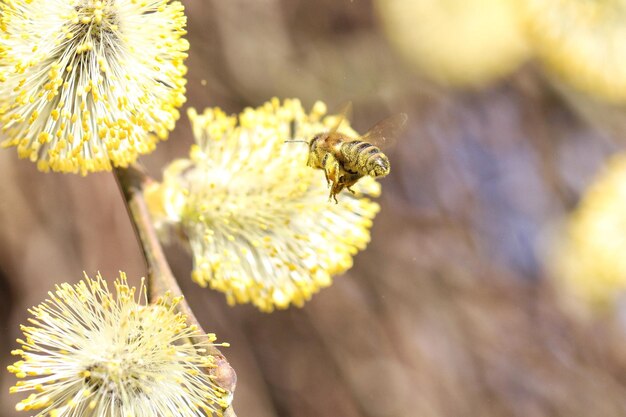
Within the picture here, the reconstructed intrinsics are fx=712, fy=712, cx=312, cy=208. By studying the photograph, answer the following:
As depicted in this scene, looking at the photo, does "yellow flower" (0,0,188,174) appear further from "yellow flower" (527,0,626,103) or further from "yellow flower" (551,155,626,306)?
"yellow flower" (551,155,626,306)

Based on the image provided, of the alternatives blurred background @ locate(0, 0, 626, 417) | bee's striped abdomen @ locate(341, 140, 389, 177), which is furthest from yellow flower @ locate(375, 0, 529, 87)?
bee's striped abdomen @ locate(341, 140, 389, 177)

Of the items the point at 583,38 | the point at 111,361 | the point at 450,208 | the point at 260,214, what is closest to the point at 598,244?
the point at 450,208

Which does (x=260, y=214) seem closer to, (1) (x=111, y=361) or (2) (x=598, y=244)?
(1) (x=111, y=361)

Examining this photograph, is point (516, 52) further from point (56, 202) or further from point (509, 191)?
point (56, 202)

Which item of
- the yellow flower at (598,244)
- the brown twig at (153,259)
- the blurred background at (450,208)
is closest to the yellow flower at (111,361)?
the brown twig at (153,259)

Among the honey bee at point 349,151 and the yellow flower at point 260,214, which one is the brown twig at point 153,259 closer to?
the yellow flower at point 260,214

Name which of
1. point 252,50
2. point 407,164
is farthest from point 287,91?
point 407,164
